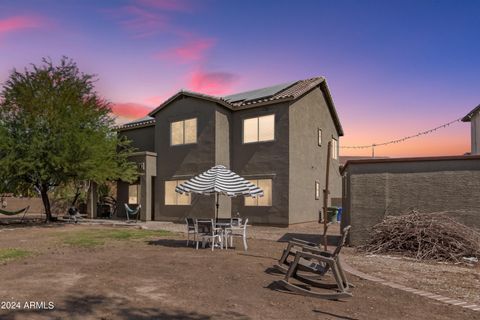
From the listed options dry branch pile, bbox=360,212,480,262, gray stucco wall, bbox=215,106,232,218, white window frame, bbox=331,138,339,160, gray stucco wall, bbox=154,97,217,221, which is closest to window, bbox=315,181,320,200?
white window frame, bbox=331,138,339,160

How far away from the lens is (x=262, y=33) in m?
14.8

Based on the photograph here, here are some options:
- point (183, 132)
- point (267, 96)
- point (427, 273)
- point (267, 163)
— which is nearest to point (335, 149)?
point (267, 96)

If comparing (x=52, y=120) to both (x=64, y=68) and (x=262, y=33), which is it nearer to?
(x=64, y=68)

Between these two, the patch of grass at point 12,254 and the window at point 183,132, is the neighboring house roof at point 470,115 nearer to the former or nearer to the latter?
the window at point 183,132

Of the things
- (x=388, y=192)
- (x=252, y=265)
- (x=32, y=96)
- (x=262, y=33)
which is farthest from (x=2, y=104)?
(x=388, y=192)

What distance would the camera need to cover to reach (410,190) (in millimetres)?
12156

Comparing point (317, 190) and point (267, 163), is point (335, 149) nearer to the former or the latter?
point (317, 190)

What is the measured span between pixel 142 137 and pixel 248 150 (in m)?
8.97

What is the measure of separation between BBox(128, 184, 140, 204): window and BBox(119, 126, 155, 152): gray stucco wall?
2.58 m

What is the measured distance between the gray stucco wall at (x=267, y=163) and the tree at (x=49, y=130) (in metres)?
7.33

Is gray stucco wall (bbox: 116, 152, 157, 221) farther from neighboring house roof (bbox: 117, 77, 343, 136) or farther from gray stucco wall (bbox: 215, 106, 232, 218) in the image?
gray stucco wall (bbox: 215, 106, 232, 218)

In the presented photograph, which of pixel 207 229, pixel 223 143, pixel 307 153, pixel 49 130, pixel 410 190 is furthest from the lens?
pixel 307 153

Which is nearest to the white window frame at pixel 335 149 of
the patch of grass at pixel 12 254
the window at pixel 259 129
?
the window at pixel 259 129

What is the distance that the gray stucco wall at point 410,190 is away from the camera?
454 inches
